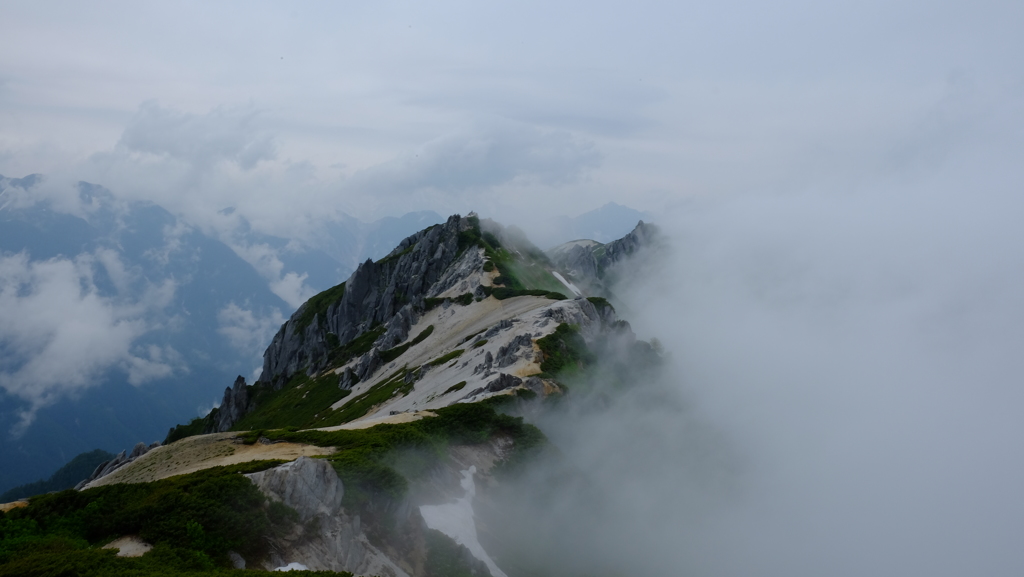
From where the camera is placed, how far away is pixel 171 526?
94.3 feet

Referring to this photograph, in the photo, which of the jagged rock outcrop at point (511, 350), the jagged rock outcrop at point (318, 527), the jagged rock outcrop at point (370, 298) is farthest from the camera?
the jagged rock outcrop at point (370, 298)

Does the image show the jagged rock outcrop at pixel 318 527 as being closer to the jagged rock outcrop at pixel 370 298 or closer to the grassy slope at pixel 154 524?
the grassy slope at pixel 154 524

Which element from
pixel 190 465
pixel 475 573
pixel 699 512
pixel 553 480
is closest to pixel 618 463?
pixel 699 512

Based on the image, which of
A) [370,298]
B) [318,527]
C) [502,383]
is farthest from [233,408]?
[318,527]

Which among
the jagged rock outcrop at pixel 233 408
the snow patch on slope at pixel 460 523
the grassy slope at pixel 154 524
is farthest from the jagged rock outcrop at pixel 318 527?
the jagged rock outcrop at pixel 233 408

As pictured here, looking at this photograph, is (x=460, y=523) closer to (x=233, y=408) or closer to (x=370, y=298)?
(x=370, y=298)

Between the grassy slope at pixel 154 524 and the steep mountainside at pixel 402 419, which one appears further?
the steep mountainside at pixel 402 419

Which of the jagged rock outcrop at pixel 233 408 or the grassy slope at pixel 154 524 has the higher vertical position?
the jagged rock outcrop at pixel 233 408

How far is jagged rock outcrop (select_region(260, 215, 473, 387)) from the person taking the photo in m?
147

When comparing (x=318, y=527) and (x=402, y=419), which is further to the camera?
(x=402, y=419)

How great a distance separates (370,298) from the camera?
520ft

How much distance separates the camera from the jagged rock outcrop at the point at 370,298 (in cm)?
14688

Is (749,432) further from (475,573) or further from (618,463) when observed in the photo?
(475,573)

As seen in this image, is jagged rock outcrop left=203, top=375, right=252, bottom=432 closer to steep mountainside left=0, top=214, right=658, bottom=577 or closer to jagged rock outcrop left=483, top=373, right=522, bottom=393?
steep mountainside left=0, top=214, right=658, bottom=577
